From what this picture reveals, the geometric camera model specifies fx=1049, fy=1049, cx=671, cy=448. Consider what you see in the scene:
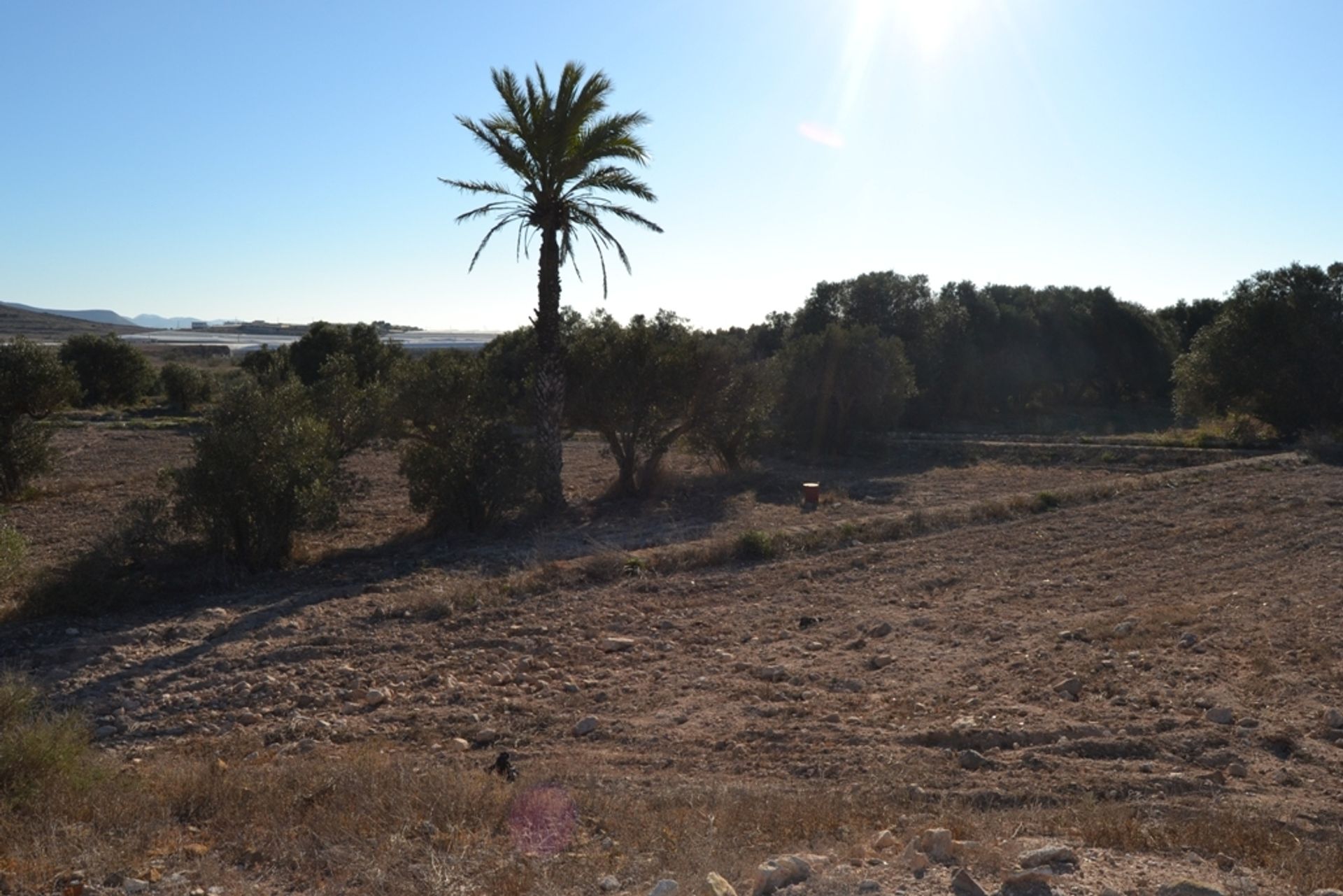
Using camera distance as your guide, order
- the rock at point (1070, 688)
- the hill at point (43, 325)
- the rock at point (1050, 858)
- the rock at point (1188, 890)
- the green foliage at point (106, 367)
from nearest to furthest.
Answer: the rock at point (1188, 890)
the rock at point (1050, 858)
the rock at point (1070, 688)
the green foliage at point (106, 367)
the hill at point (43, 325)

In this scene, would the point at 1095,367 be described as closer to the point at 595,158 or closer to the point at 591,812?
the point at 595,158

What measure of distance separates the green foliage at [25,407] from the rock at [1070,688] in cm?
2073

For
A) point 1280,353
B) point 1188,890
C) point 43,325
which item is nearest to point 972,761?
point 1188,890

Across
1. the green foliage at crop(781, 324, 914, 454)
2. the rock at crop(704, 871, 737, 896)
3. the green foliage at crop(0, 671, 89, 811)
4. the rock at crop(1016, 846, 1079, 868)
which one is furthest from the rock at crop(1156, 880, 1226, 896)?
the green foliage at crop(781, 324, 914, 454)

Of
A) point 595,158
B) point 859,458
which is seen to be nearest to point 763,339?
point 859,458

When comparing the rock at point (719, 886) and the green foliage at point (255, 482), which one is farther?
the green foliage at point (255, 482)

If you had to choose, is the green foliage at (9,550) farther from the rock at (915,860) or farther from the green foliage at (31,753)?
the rock at (915,860)

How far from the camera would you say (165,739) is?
8414 millimetres

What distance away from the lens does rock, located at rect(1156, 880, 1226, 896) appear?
449cm

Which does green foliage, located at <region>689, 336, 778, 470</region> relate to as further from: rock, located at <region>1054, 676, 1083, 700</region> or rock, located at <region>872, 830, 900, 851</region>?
rock, located at <region>872, 830, 900, 851</region>

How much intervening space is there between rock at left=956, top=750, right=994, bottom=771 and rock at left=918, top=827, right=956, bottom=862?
1903mm

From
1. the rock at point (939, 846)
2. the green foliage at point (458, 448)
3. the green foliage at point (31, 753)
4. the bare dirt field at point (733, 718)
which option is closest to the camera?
the rock at point (939, 846)

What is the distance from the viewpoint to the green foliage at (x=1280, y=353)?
1136 inches

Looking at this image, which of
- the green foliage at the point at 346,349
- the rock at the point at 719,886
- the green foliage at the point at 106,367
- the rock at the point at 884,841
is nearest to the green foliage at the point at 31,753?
the rock at the point at 719,886
